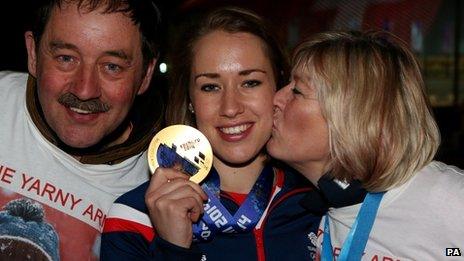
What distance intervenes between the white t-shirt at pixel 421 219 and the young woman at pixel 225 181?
376mm

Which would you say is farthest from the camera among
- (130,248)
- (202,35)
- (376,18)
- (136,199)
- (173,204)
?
(376,18)

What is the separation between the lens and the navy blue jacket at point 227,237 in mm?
2711

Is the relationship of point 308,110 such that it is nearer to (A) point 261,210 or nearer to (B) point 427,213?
(A) point 261,210

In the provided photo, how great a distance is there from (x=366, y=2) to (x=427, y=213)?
45.7 feet

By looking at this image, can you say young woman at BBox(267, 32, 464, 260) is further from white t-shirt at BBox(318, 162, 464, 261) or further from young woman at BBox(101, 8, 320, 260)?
young woman at BBox(101, 8, 320, 260)

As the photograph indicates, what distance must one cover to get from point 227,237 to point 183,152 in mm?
468

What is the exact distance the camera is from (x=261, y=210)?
2.94m

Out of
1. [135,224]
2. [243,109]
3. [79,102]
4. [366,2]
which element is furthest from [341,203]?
[366,2]

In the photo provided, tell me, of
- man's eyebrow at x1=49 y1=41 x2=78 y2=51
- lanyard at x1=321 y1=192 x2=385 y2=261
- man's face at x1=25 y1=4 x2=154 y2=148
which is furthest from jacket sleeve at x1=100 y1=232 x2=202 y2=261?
man's eyebrow at x1=49 y1=41 x2=78 y2=51

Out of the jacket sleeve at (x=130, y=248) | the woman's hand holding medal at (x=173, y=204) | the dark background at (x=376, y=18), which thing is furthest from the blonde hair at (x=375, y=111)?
the dark background at (x=376, y=18)

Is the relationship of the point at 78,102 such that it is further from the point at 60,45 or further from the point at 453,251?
the point at 453,251

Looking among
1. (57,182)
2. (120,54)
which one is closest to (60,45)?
(120,54)

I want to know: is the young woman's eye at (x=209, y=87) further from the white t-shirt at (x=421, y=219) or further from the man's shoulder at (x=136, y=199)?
the white t-shirt at (x=421, y=219)

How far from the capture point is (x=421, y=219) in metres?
2.67
